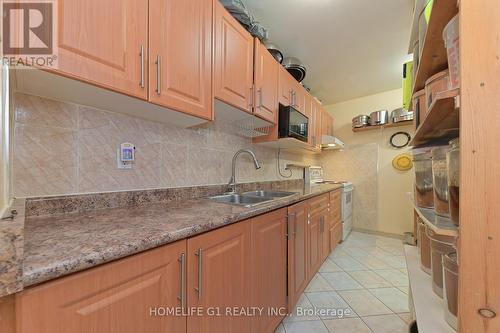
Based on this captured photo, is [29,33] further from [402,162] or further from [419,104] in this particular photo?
[402,162]

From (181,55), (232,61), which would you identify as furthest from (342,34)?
(181,55)

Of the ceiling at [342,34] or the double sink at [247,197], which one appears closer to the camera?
the double sink at [247,197]

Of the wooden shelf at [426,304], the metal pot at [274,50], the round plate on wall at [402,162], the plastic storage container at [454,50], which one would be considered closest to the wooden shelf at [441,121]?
the plastic storage container at [454,50]

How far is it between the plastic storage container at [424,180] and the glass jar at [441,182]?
0.22 meters

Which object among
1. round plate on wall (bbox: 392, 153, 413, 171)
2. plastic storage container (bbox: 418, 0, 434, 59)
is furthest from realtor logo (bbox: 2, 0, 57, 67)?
round plate on wall (bbox: 392, 153, 413, 171)

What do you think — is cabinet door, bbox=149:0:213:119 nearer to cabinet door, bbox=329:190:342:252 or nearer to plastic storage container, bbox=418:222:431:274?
plastic storage container, bbox=418:222:431:274

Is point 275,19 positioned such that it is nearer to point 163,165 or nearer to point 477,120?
point 163,165

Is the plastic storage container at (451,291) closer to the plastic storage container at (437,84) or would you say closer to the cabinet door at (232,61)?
the plastic storage container at (437,84)

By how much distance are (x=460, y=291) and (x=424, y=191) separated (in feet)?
2.07

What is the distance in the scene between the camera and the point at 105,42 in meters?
0.74

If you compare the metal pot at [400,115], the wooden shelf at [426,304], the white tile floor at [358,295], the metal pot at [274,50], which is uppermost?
the metal pot at [274,50]

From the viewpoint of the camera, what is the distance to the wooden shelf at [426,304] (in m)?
0.60

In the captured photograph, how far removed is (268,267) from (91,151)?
1.09 metres

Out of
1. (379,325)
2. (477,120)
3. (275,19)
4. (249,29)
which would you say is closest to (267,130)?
(249,29)
